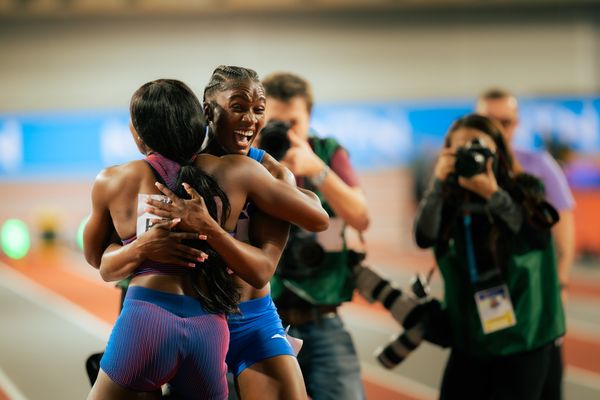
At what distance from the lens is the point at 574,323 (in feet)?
34.0

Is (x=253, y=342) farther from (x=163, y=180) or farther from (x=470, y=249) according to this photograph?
(x=470, y=249)

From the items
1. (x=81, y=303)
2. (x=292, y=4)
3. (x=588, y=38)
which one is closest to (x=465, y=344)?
(x=81, y=303)

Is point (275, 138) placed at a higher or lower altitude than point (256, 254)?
higher

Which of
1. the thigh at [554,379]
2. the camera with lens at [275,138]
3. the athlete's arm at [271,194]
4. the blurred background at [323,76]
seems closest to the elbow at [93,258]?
the athlete's arm at [271,194]

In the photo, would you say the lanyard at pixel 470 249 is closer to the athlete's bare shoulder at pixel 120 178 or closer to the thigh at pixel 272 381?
the thigh at pixel 272 381

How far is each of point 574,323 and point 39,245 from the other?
45.4 feet

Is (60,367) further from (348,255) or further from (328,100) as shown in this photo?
(328,100)

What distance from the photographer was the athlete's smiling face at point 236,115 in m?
2.76

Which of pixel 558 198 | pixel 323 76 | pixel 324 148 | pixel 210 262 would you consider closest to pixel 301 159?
pixel 324 148

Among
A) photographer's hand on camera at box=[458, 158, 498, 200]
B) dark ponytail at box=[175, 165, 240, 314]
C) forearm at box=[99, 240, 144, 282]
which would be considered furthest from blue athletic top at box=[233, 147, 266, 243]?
photographer's hand on camera at box=[458, 158, 498, 200]

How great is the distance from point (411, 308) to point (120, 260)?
1.86 metres

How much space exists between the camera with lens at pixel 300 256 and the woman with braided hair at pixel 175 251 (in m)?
1.27

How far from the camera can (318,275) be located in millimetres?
3990

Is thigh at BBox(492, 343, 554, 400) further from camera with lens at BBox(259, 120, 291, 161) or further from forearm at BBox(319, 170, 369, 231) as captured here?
camera with lens at BBox(259, 120, 291, 161)
